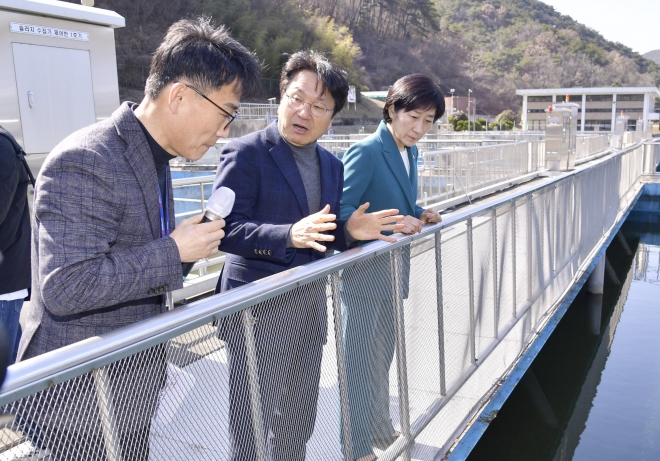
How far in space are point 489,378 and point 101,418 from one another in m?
2.83

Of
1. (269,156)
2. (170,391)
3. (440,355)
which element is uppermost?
(269,156)

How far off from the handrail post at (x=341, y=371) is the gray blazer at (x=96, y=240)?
27.1 inches

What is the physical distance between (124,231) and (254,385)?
578 millimetres

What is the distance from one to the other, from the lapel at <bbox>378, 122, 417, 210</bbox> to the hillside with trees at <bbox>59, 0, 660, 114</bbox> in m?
25.9

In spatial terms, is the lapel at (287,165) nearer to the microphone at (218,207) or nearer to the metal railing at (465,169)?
the microphone at (218,207)

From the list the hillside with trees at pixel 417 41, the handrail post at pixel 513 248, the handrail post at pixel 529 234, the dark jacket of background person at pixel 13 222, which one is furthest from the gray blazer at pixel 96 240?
the hillside with trees at pixel 417 41

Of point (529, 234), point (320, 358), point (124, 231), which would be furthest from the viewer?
point (529, 234)

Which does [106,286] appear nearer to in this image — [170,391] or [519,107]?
[170,391]

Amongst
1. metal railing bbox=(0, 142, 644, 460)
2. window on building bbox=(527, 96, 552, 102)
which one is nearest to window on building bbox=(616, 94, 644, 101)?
window on building bbox=(527, 96, 552, 102)

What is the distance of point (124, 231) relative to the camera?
4.97 feet

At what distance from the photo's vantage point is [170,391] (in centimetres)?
149

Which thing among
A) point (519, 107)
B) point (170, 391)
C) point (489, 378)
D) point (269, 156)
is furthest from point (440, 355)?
point (519, 107)

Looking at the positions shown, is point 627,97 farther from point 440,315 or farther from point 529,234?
point 440,315

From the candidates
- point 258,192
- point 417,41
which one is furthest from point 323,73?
point 417,41
